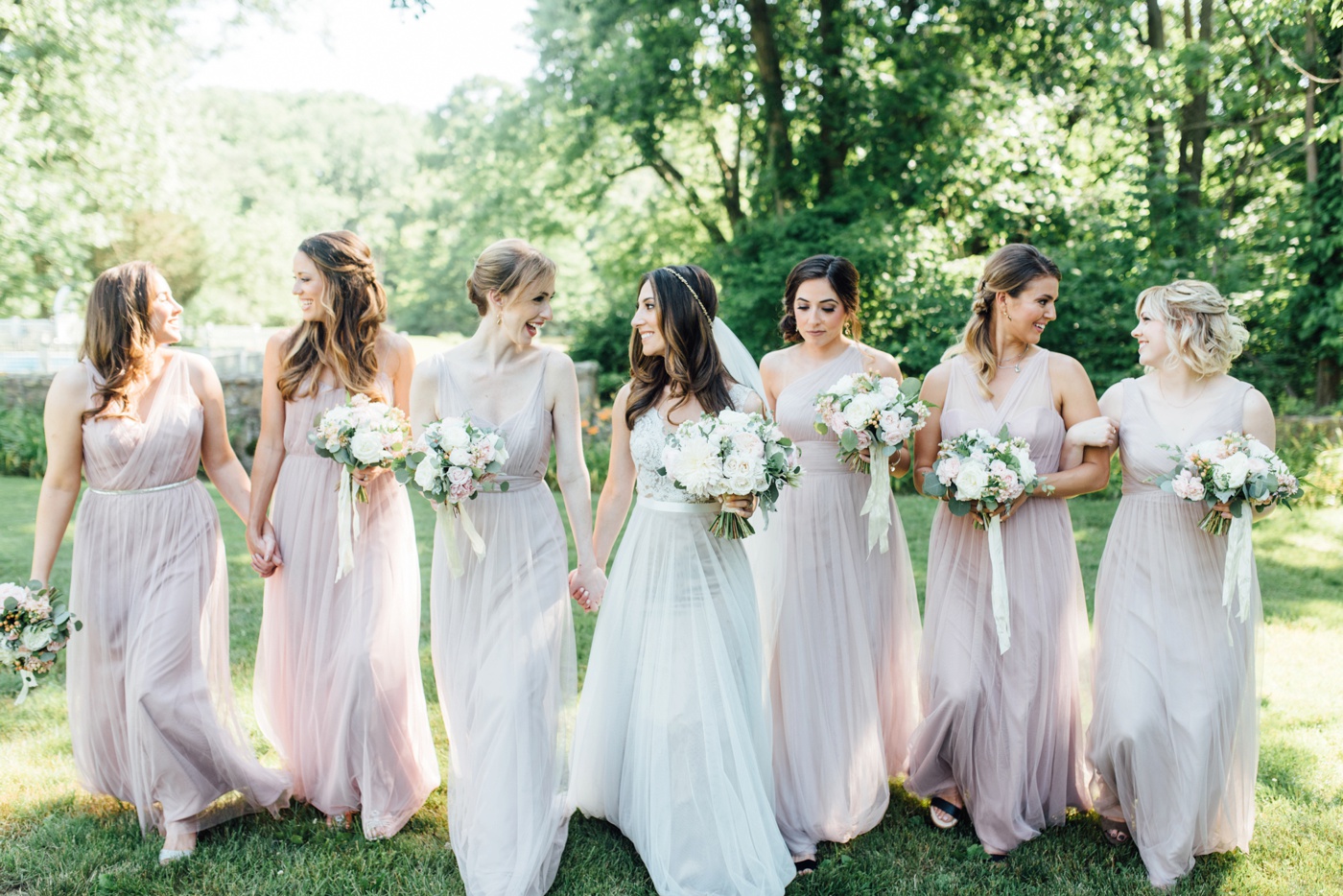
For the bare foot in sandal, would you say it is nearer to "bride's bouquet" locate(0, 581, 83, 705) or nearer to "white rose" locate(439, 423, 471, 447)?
"white rose" locate(439, 423, 471, 447)

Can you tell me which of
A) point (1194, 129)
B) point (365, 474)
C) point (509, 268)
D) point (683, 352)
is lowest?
point (365, 474)

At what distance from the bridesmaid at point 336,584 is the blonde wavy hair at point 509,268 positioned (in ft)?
2.33

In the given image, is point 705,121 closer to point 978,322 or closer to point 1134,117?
point 1134,117

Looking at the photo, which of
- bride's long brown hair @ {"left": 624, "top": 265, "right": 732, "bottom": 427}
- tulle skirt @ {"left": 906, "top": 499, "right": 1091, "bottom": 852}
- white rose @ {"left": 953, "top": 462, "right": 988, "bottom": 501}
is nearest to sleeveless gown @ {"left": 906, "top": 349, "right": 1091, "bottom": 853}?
tulle skirt @ {"left": 906, "top": 499, "right": 1091, "bottom": 852}

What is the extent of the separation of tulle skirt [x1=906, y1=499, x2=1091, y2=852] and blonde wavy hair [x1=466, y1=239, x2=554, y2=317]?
2.35m

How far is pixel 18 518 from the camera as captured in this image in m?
11.3

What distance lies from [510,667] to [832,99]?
15191mm

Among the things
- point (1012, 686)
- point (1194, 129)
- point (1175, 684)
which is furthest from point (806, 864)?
point (1194, 129)

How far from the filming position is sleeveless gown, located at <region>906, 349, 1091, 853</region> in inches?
179

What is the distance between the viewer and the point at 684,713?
13.4 feet

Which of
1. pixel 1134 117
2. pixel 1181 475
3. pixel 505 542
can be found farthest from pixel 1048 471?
pixel 1134 117

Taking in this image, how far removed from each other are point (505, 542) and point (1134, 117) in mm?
14616

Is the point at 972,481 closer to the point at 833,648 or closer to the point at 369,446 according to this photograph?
the point at 833,648

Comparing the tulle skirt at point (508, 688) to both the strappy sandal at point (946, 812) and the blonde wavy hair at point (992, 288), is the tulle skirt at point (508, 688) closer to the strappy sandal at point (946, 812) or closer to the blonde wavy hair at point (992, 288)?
the strappy sandal at point (946, 812)
